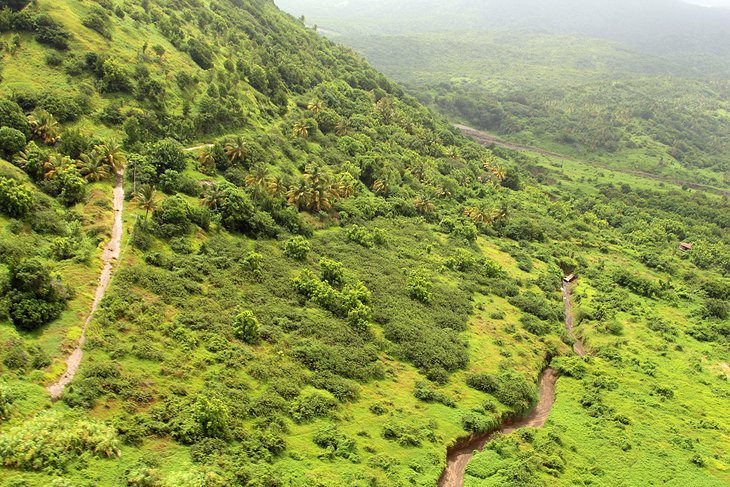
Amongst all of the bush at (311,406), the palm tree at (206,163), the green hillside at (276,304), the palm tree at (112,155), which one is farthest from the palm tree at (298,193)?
the bush at (311,406)

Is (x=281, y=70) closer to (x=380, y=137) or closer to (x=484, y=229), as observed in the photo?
(x=380, y=137)

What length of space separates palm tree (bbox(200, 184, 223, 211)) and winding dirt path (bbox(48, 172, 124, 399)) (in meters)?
13.8

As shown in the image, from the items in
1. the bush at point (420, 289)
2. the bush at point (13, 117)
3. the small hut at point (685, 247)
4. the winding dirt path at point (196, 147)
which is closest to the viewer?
the bush at point (13, 117)

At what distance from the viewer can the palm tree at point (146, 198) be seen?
81.9 m

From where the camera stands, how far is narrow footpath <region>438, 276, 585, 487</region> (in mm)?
62219

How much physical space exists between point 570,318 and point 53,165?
332 feet

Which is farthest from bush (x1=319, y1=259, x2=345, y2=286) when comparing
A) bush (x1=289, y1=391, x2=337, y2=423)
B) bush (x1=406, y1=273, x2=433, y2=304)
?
bush (x1=289, y1=391, x2=337, y2=423)

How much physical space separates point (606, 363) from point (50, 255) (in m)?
88.9

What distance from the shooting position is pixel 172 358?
59.9m

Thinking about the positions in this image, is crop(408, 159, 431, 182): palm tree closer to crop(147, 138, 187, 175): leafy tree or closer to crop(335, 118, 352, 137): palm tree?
crop(335, 118, 352, 137): palm tree

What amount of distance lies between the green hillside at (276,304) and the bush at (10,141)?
0.89 ft

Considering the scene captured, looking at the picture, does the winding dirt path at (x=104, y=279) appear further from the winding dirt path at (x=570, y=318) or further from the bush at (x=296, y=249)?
the winding dirt path at (x=570, y=318)

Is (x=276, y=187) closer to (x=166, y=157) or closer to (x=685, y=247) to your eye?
(x=166, y=157)

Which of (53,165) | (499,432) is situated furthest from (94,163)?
(499,432)
